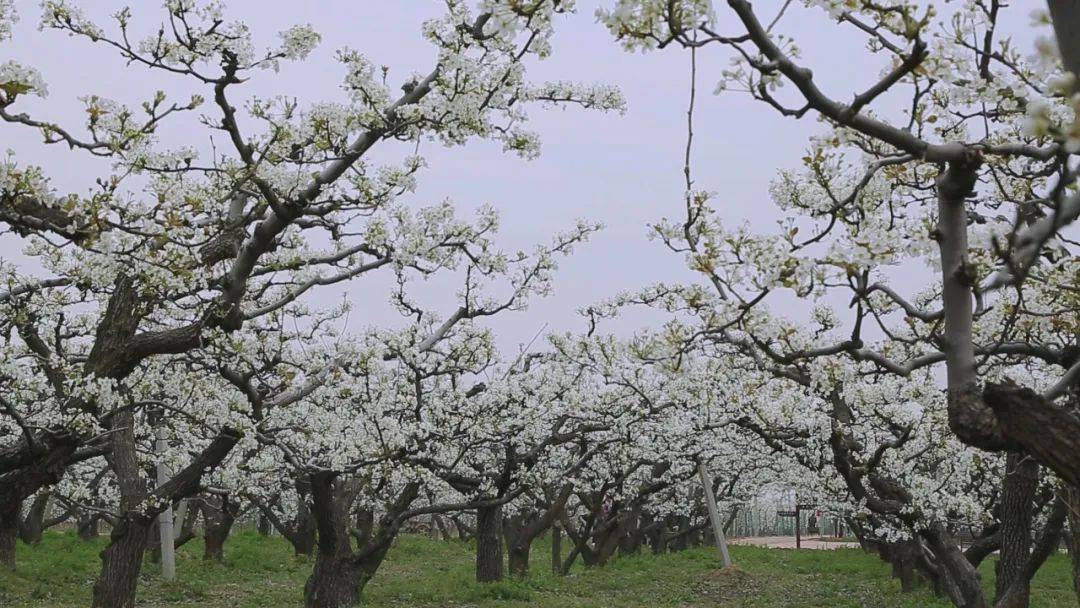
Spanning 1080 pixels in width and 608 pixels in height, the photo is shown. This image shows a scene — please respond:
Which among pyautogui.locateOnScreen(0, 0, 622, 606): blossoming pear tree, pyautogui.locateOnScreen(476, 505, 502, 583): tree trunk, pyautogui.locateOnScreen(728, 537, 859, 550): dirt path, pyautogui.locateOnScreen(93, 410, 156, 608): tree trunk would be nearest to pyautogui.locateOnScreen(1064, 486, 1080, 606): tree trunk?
pyautogui.locateOnScreen(0, 0, 622, 606): blossoming pear tree

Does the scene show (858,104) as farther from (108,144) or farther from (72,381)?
(72,381)

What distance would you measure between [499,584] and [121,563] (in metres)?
7.47

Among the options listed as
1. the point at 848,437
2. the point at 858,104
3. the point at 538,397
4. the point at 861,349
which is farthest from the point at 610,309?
the point at 858,104

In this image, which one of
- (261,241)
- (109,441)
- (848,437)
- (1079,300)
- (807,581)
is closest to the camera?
(1079,300)

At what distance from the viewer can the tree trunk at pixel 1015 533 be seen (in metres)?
8.73

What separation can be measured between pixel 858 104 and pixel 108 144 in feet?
14.8

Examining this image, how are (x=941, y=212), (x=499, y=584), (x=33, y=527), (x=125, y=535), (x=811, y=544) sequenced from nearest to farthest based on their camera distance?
(x=941, y=212), (x=125, y=535), (x=499, y=584), (x=33, y=527), (x=811, y=544)

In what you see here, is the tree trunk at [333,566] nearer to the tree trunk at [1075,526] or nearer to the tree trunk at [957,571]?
the tree trunk at [957,571]

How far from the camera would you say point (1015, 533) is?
29.5 feet

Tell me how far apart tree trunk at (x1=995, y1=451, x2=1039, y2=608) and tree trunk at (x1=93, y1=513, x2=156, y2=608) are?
8806 millimetres

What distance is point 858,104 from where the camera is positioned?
10.1 feet

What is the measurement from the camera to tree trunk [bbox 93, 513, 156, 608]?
8859 millimetres

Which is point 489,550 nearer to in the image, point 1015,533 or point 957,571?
point 957,571

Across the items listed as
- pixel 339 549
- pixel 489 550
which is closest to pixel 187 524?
pixel 489 550
